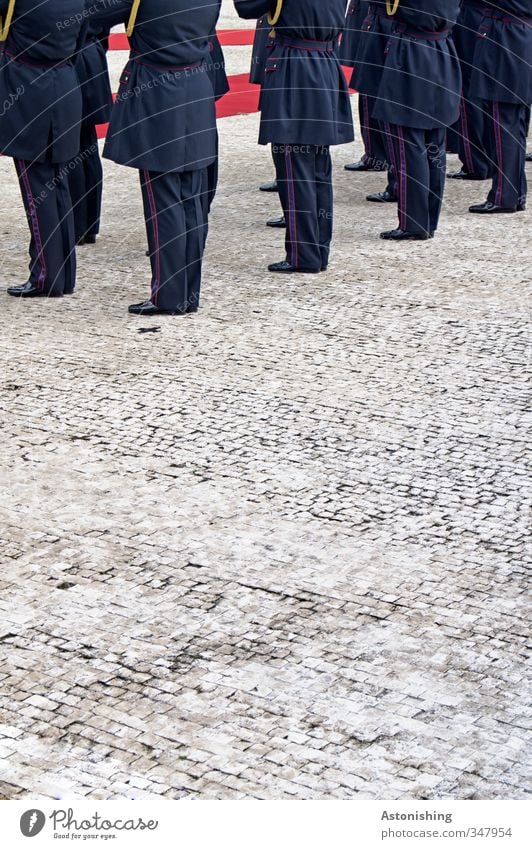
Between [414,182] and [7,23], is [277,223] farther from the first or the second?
[7,23]

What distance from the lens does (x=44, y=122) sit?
5.80 metres

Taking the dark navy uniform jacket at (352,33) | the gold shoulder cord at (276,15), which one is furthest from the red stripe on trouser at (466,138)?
the gold shoulder cord at (276,15)

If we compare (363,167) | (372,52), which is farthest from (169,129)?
(363,167)

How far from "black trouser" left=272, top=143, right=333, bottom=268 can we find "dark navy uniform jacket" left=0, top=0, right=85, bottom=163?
3.49 ft

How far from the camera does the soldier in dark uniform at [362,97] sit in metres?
8.42

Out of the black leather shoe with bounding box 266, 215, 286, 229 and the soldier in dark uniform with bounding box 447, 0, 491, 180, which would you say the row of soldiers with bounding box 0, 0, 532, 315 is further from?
the black leather shoe with bounding box 266, 215, 286, 229

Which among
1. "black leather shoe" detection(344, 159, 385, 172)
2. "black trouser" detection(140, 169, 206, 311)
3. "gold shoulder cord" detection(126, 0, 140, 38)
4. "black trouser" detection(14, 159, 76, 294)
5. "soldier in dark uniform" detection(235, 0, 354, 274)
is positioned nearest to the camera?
"gold shoulder cord" detection(126, 0, 140, 38)

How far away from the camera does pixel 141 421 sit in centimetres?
451

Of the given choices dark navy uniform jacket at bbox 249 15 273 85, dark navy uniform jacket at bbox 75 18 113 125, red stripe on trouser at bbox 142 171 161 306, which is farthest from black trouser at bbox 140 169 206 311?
dark navy uniform jacket at bbox 249 15 273 85

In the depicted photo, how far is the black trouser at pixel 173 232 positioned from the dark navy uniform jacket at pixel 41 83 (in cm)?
43

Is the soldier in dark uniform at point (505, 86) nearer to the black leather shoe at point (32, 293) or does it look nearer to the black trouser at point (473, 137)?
the black trouser at point (473, 137)

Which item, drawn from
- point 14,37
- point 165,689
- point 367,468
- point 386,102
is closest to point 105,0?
point 14,37

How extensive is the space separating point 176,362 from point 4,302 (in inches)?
46.4

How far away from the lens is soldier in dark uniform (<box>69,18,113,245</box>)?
6.57 metres
